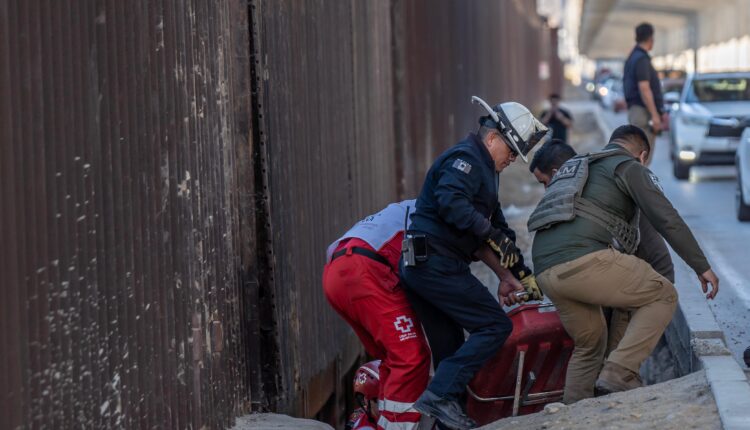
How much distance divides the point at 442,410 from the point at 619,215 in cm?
142

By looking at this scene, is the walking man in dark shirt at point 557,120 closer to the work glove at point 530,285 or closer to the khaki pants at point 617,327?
the khaki pants at point 617,327

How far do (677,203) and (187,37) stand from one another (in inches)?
524

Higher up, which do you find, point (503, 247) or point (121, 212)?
point (121, 212)

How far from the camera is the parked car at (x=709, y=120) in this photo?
20578 millimetres

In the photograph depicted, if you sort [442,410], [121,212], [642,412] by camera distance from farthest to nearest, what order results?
[442,410]
[642,412]
[121,212]

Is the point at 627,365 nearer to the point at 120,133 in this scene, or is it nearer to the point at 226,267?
the point at 226,267

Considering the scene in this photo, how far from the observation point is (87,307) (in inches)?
183

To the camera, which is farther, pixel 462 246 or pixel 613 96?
pixel 613 96

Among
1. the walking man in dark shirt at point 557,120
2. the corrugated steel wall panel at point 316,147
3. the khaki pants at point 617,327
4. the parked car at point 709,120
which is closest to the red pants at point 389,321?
the corrugated steel wall panel at point 316,147

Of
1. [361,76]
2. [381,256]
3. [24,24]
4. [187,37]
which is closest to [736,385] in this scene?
[381,256]

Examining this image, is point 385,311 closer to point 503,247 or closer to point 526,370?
point 503,247

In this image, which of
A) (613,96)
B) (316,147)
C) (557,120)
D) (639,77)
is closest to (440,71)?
(557,120)

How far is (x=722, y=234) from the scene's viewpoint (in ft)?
48.2

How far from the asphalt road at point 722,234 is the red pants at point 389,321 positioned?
6.79 ft
